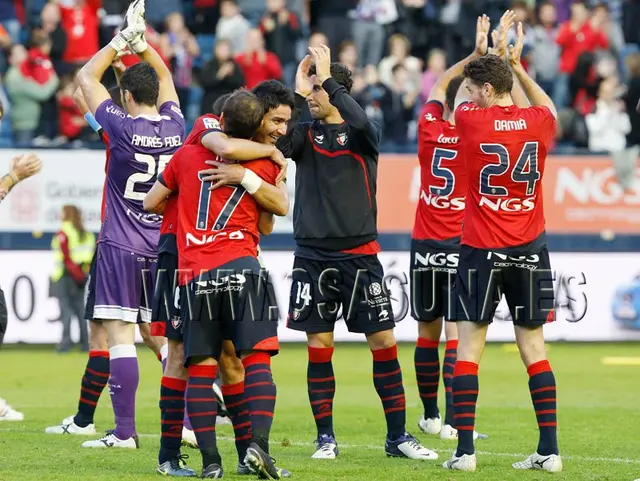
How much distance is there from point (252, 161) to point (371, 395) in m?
6.57

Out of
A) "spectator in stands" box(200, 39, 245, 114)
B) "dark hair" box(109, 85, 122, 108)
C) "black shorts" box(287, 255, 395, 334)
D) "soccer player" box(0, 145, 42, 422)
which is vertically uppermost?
"spectator in stands" box(200, 39, 245, 114)

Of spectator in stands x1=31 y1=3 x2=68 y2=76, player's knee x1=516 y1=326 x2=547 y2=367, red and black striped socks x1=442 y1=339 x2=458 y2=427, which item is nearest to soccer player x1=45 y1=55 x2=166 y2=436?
red and black striped socks x1=442 y1=339 x2=458 y2=427

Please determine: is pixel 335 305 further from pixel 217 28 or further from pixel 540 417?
pixel 217 28

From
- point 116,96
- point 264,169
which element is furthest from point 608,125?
point 264,169

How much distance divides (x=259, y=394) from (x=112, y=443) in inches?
89.3

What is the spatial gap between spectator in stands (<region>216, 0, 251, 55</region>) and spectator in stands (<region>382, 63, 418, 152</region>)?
2721mm

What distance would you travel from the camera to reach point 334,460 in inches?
359

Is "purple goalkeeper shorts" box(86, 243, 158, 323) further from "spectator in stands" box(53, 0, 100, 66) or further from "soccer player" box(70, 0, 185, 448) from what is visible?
"spectator in stands" box(53, 0, 100, 66)

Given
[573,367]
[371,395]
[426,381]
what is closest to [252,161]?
[426,381]

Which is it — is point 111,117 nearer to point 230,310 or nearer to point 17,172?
point 17,172

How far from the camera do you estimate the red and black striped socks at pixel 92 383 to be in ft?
33.9

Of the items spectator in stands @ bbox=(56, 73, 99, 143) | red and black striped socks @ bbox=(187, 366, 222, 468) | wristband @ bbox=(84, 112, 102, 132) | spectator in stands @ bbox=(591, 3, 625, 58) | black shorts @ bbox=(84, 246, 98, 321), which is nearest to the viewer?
red and black striped socks @ bbox=(187, 366, 222, 468)

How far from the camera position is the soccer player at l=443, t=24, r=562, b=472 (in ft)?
28.5

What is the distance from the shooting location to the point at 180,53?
22.4 meters
